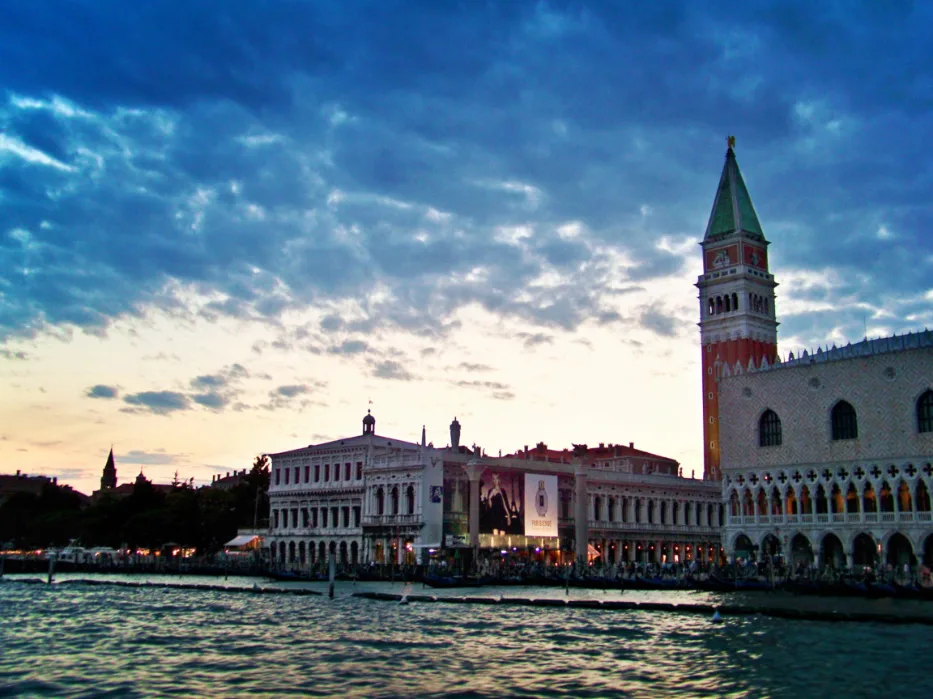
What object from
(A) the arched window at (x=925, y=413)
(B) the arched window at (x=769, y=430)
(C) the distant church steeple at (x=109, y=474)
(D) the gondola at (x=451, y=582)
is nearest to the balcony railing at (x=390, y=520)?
(D) the gondola at (x=451, y=582)

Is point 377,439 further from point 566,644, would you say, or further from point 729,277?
point 566,644

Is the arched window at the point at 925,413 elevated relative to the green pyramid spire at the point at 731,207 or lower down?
lower down

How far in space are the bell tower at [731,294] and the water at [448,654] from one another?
5378 cm

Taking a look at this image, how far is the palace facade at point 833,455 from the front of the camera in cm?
5747

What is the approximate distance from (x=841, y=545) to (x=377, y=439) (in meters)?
35.0

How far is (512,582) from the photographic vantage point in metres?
57.1

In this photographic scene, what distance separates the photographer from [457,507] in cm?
6931

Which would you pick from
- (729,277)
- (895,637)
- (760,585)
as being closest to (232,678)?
(895,637)

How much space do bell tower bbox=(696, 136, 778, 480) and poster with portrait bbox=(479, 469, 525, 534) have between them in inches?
1048

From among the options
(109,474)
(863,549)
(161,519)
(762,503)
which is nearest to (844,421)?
(863,549)

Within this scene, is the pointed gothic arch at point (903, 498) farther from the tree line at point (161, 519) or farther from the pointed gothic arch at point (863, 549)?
the tree line at point (161, 519)

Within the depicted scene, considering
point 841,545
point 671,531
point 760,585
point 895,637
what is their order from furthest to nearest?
point 671,531
point 841,545
point 760,585
point 895,637

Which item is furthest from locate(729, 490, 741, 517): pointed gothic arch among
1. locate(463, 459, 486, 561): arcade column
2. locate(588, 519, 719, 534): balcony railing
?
locate(463, 459, 486, 561): arcade column

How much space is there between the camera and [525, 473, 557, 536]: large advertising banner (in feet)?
228
